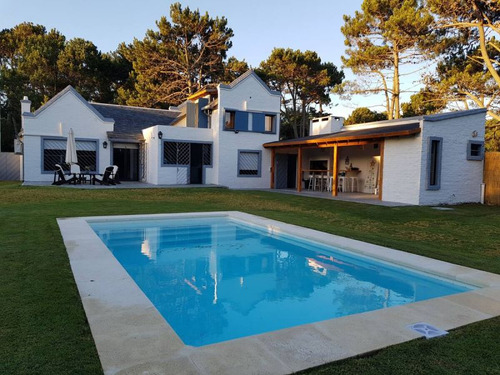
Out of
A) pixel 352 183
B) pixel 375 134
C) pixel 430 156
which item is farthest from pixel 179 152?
pixel 430 156

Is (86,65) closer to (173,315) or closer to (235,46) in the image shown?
(235,46)

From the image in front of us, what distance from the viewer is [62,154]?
18812 millimetres

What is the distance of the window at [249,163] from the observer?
2020cm

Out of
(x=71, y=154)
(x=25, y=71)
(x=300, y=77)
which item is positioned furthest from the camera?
(x=300, y=77)

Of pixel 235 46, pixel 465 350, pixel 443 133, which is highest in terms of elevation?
pixel 235 46

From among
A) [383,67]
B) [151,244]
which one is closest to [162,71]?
[383,67]

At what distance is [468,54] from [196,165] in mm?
16445

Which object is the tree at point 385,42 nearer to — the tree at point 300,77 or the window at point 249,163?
the tree at point 300,77

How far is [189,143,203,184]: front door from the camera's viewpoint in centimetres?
1977

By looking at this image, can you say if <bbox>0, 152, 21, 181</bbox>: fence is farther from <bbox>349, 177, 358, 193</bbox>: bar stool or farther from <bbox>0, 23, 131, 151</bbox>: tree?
<bbox>349, 177, 358, 193</bbox>: bar stool

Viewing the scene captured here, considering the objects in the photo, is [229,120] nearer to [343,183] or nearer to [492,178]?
[343,183]

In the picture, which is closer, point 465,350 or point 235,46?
point 465,350

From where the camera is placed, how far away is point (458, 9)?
19.0 m

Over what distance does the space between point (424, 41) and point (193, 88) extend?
17670mm
